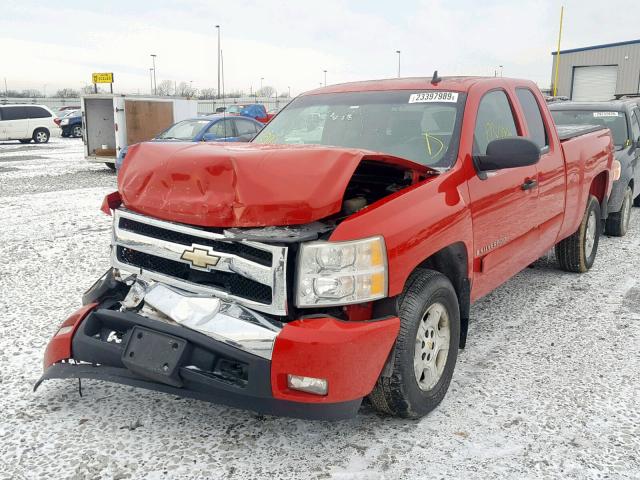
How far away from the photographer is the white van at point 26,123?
2636 centimetres

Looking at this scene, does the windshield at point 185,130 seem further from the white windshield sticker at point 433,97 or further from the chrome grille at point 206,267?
the chrome grille at point 206,267

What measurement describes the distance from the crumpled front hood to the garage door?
3989cm

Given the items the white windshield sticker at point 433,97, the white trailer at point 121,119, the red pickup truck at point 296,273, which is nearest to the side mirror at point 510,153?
the red pickup truck at point 296,273

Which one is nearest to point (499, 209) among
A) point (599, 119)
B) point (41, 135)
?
point (599, 119)

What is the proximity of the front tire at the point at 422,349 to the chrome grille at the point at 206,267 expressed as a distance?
65 cm

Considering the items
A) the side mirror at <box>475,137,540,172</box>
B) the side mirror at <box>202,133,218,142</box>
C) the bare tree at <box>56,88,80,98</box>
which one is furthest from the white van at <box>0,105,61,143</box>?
the bare tree at <box>56,88,80,98</box>

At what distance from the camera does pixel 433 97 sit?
13.1ft

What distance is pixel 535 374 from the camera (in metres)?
3.72

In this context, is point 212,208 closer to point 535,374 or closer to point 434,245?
point 434,245

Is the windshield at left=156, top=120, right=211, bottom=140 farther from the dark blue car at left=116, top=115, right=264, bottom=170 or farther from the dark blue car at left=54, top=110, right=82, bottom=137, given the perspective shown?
the dark blue car at left=54, top=110, right=82, bottom=137

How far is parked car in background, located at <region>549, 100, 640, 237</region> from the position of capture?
7.61 m

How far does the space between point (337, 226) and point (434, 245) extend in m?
0.63

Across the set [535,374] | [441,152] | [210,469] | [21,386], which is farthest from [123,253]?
[535,374]

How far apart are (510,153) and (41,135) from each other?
28.6 metres
